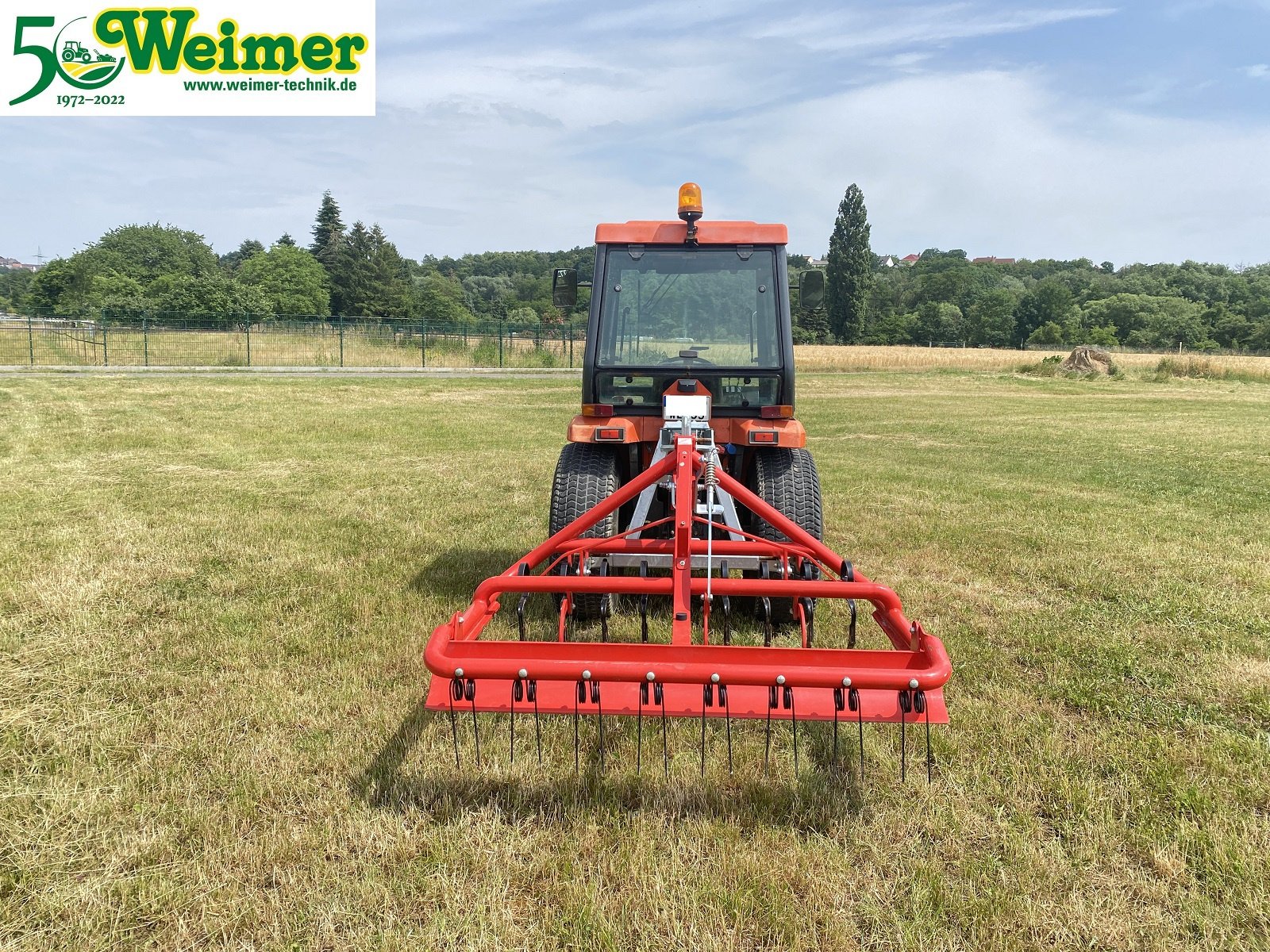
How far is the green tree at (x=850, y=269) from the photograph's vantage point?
7144cm

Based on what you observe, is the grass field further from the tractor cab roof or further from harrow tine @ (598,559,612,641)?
the tractor cab roof

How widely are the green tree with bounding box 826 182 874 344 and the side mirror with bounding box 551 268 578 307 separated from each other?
69016 mm

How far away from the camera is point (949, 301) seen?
94.8 metres

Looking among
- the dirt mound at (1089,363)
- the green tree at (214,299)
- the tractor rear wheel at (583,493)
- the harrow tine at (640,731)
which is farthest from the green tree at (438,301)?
the harrow tine at (640,731)

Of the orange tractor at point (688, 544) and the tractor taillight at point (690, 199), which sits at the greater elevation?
the tractor taillight at point (690, 199)

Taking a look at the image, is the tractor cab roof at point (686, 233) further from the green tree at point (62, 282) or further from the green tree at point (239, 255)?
the green tree at point (239, 255)

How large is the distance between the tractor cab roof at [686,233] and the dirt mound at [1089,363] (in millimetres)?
29320

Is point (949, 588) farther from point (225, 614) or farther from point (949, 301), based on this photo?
point (949, 301)

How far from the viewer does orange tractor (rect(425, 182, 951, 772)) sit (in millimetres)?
2701

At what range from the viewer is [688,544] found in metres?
3.09

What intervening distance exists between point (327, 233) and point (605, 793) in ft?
281

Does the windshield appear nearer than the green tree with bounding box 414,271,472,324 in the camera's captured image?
Yes

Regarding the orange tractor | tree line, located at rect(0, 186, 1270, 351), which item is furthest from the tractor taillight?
tree line, located at rect(0, 186, 1270, 351)

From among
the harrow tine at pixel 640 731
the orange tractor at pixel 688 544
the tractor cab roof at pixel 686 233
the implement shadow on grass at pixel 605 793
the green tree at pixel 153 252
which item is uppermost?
the green tree at pixel 153 252
